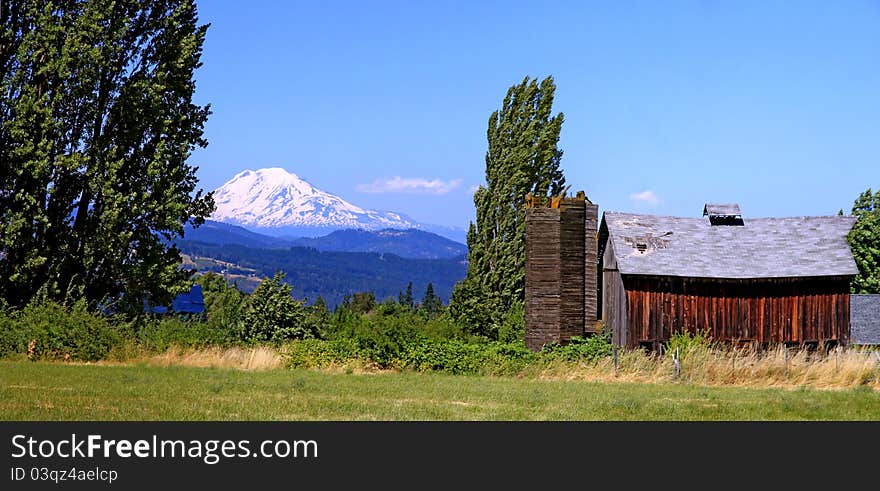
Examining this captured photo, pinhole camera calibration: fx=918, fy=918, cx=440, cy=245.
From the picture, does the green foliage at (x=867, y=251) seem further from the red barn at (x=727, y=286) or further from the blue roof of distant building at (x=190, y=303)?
the blue roof of distant building at (x=190, y=303)

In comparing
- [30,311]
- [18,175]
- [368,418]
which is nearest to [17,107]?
[18,175]

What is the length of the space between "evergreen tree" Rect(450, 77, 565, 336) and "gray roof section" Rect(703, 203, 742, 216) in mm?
14957

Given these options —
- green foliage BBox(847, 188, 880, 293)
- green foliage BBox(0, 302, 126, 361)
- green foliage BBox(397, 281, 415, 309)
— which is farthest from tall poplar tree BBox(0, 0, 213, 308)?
green foliage BBox(847, 188, 880, 293)

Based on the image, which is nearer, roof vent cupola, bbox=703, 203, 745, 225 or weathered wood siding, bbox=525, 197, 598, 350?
weathered wood siding, bbox=525, 197, 598, 350

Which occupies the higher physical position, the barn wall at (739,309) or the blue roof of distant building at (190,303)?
the barn wall at (739,309)

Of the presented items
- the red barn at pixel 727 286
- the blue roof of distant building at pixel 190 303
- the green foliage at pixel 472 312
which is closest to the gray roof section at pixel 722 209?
the red barn at pixel 727 286

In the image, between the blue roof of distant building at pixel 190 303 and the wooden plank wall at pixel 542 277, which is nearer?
the wooden plank wall at pixel 542 277

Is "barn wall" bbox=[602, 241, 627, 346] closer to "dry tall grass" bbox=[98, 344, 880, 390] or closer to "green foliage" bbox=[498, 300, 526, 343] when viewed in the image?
"green foliage" bbox=[498, 300, 526, 343]

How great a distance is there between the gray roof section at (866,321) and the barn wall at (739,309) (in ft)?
73.1

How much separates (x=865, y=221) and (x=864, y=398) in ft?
143

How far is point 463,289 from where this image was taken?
133 ft

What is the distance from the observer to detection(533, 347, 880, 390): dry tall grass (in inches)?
1027

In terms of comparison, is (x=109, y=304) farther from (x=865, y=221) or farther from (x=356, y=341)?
(x=865, y=221)

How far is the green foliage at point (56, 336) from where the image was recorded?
27.3 m
